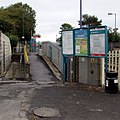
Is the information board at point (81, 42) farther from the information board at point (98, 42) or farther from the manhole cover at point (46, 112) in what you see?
the manhole cover at point (46, 112)

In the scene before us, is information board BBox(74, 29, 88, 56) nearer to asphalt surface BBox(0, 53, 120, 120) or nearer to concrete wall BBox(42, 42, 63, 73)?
asphalt surface BBox(0, 53, 120, 120)

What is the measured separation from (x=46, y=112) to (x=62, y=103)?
136 centimetres

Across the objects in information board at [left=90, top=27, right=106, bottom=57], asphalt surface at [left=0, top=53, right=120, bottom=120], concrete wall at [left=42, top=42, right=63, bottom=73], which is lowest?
asphalt surface at [left=0, top=53, right=120, bottom=120]

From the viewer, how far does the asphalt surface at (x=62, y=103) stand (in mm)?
8086

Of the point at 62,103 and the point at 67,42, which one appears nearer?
the point at 62,103

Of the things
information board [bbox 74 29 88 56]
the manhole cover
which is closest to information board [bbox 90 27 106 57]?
information board [bbox 74 29 88 56]

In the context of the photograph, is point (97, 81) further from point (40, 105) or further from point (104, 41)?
point (40, 105)

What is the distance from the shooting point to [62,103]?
972cm

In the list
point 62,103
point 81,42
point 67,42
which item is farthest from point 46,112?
point 67,42

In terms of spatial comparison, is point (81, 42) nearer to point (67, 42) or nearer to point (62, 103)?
point (67, 42)

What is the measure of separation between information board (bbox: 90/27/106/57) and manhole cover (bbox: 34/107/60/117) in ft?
16.5

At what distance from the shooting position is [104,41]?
12812mm

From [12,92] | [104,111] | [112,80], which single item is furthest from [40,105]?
[112,80]

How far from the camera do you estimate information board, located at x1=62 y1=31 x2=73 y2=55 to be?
15109 millimetres
